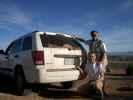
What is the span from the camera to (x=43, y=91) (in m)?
9.95

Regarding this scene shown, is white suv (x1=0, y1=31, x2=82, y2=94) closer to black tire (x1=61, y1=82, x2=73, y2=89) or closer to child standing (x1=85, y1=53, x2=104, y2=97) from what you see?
child standing (x1=85, y1=53, x2=104, y2=97)

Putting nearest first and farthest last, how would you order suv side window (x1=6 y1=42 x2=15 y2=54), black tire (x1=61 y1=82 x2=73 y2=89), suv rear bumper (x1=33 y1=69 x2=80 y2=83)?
suv rear bumper (x1=33 y1=69 x2=80 y2=83)
black tire (x1=61 y1=82 x2=73 y2=89)
suv side window (x1=6 y1=42 x2=15 y2=54)

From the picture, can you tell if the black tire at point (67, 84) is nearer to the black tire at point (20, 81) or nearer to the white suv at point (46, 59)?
the white suv at point (46, 59)

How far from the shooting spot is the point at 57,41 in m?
8.69

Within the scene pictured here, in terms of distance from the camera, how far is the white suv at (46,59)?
791cm

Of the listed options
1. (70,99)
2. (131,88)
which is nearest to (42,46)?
(70,99)

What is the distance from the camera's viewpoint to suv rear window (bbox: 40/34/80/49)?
829cm

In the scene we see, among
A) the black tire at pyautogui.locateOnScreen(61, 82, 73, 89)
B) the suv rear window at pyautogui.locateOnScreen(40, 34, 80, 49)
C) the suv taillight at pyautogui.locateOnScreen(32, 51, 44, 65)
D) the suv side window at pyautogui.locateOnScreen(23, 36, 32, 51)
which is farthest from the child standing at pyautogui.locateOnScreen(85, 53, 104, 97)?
the black tire at pyautogui.locateOnScreen(61, 82, 73, 89)

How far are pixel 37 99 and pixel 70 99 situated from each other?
1.01 meters

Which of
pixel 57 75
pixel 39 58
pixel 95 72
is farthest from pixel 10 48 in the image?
pixel 95 72

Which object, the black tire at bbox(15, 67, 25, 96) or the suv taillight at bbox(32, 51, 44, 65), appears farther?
the black tire at bbox(15, 67, 25, 96)

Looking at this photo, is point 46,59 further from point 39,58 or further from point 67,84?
point 67,84

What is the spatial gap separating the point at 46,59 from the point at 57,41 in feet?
3.12

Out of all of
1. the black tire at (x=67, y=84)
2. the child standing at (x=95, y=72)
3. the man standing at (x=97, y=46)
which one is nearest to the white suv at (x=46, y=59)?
the man standing at (x=97, y=46)
